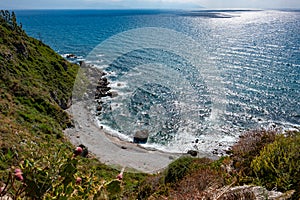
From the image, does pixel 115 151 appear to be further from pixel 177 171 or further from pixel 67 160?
pixel 67 160

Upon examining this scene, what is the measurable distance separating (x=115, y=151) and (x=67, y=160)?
26.8 m

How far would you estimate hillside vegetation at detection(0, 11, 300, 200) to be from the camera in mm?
3561

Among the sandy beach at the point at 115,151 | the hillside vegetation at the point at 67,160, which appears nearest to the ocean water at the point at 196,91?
the sandy beach at the point at 115,151

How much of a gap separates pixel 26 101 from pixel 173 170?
2290 cm

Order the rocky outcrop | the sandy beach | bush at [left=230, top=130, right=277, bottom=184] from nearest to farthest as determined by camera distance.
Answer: the rocky outcrop → bush at [left=230, top=130, right=277, bottom=184] → the sandy beach

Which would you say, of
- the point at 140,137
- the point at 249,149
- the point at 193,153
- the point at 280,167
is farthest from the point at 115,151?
the point at 280,167

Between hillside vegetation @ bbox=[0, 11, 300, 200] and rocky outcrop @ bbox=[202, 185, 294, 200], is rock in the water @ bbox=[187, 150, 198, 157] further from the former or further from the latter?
rocky outcrop @ bbox=[202, 185, 294, 200]

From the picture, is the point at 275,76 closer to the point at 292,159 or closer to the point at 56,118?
the point at 56,118

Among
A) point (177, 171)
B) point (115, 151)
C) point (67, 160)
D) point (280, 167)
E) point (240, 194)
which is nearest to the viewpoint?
point (67, 160)

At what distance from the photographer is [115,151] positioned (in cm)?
2975

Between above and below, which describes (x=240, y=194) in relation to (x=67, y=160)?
below

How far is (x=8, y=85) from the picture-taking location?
104 ft

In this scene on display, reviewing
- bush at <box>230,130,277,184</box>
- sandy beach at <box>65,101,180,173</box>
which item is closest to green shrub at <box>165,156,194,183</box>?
bush at <box>230,130,277,184</box>

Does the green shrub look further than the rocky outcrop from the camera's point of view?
Yes
